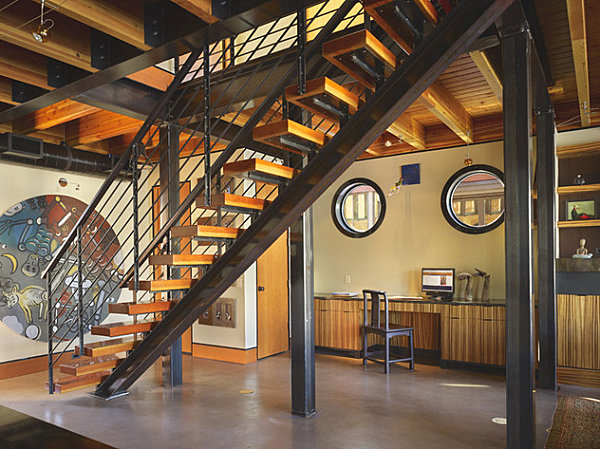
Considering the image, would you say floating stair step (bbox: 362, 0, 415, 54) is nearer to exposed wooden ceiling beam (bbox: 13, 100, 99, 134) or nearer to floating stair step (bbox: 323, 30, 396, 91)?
floating stair step (bbox: 323, 30, 396, 91)

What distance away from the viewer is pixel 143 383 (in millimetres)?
5547

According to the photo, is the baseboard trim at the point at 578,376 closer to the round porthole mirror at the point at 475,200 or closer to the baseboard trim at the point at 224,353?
the round porthole mirror at the point at 475,200

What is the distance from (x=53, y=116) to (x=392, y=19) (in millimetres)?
4229

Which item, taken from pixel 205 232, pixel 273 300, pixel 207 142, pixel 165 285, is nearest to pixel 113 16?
pixel 207 142

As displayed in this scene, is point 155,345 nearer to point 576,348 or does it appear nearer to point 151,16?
point 151,16

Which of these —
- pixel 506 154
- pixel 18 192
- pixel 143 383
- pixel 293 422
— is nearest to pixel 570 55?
pixel 506 154

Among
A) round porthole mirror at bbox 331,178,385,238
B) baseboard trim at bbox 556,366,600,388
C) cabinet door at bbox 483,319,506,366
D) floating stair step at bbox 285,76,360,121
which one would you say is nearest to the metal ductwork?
round porthole mirror at bbox 331,178,385,238

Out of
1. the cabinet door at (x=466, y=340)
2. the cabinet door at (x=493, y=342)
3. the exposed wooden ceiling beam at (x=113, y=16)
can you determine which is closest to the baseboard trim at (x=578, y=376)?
the cabinet door at (x=493, y=342)

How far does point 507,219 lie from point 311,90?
1.54 metres

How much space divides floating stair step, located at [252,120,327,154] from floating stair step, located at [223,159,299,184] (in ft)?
0.52

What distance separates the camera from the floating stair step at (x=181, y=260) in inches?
144

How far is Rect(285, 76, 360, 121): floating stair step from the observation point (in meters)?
2.83

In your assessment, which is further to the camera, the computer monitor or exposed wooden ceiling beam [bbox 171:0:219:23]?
the computer monitor

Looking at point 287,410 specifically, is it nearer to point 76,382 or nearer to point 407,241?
point 76,382
